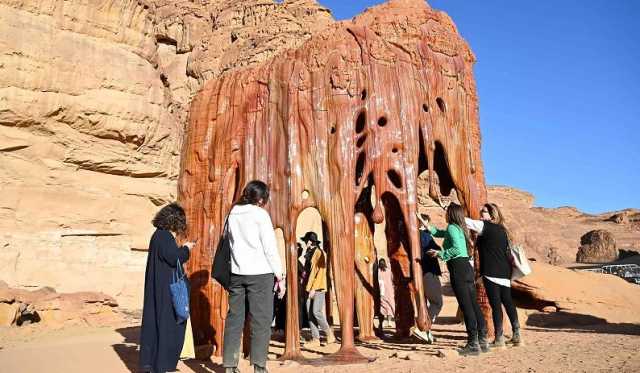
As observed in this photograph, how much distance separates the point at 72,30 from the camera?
19.8 metres

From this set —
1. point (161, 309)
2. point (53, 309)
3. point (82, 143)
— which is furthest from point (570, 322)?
point (82, 143)

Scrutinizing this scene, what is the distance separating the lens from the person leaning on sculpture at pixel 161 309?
5.29 metres

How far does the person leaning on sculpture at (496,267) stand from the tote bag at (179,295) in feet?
11.6

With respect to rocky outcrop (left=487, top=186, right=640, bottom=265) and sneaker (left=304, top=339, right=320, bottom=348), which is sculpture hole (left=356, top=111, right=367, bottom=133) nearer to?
sneaker (left=304, top=339, right=320, bottom=348)

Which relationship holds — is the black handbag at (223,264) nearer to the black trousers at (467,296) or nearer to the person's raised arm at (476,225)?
the black trousers at (467,296)

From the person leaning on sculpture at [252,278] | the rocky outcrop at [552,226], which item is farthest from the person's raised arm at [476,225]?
the rocky outcrop at [552,226]

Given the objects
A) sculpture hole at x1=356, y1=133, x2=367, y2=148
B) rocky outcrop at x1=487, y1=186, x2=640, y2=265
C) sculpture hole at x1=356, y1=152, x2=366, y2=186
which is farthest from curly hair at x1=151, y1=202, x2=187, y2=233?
rocky outcrop at x1=487, y1=186, x2=640, y2=265

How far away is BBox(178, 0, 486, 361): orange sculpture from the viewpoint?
691 cm

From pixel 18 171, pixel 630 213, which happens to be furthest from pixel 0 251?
pixel 630 213

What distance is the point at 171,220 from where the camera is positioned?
219 inches

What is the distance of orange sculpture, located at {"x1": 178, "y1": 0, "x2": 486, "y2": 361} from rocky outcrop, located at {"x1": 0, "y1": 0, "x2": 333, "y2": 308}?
11.6m

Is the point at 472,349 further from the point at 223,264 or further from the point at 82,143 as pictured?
the point at 82,143

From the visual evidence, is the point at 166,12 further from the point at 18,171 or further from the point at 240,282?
the point at 240,282

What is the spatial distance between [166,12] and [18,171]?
34.3m
